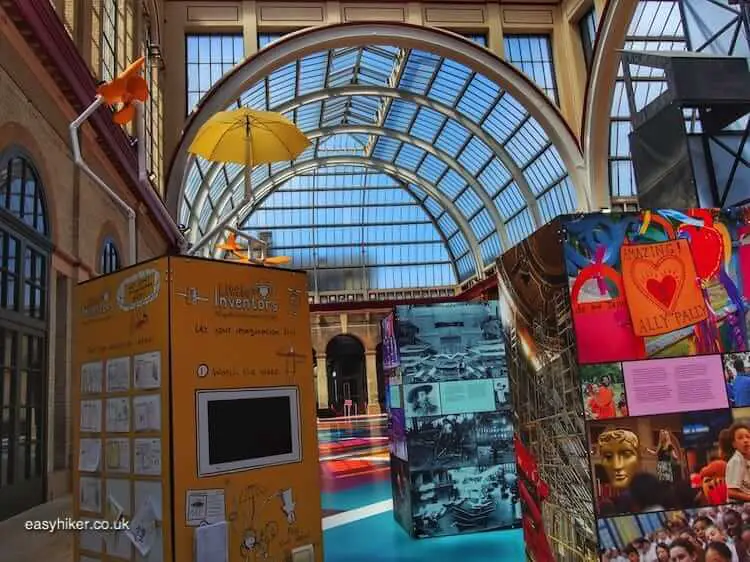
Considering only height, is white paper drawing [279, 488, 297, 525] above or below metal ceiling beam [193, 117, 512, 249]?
below

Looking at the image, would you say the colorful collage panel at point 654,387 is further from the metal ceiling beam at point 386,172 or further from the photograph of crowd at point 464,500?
the metal ceiling beam at point 386,172

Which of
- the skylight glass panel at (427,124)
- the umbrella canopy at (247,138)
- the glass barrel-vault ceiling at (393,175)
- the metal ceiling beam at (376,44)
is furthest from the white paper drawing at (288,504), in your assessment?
the skylight glass panel at (427,124)

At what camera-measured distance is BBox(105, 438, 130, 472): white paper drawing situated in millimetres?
3711

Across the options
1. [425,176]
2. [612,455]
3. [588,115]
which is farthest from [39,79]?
[425,176]

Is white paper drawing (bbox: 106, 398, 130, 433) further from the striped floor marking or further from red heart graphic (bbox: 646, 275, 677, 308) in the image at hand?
the striped floor marking

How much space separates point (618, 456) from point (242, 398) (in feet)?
8.32

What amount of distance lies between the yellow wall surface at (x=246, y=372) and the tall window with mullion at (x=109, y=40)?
11.5 metres

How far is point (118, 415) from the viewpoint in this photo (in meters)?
3.79

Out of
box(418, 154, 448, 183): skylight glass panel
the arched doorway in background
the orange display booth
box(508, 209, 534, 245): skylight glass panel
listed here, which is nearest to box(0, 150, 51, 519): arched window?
the orange display booth

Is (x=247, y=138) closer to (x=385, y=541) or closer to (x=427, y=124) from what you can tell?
(x=385, y=541)

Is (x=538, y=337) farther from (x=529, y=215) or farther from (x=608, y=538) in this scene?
(x=529, y=215)

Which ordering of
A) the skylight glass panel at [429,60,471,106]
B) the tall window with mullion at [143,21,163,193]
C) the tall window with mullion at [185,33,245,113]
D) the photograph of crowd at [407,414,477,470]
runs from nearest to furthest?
the photograph of crowd at [407,414,477,470], the tall window with mullion at [143,21,163,193], the tall window with mullion at [185,33,245,113], the skylight glass panel at [429,60,471,106]

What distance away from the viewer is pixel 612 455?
4.32 metres

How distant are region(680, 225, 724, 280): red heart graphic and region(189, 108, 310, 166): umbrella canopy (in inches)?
237
